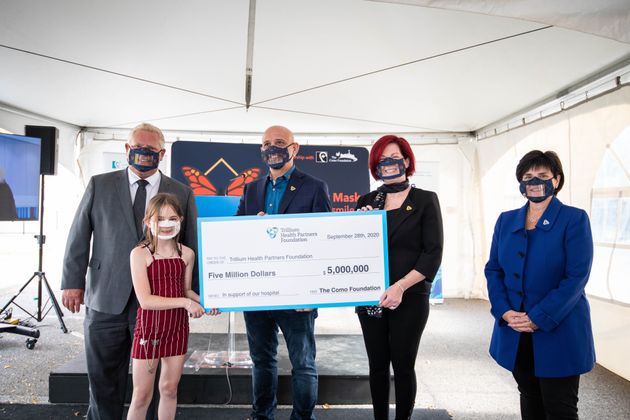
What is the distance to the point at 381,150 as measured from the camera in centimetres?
196

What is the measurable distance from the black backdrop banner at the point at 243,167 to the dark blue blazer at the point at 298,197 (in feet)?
6.56

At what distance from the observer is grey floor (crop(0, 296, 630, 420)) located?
9.50ft

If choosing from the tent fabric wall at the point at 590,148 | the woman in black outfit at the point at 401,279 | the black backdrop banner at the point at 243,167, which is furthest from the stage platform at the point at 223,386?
the tent fabric wall at the point at 590,148

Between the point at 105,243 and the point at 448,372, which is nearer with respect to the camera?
the point at 105,243

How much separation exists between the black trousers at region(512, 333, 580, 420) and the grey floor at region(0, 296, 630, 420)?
109 cm

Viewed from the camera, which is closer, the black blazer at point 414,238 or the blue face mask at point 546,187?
the blue face mask at point 546,187

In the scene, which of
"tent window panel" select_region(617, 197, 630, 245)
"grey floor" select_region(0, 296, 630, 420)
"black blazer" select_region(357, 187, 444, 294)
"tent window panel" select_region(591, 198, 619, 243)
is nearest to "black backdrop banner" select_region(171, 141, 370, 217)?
"grey floor" select_region(0, 296, 630, 420)

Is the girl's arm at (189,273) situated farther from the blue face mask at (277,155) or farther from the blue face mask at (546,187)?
the blue face mask at (546,187)

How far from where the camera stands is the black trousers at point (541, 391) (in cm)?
162

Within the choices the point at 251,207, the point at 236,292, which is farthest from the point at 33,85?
the point at 236,292

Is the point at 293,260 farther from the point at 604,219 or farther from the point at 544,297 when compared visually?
the point at 604,219

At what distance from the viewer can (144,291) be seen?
1760 mm

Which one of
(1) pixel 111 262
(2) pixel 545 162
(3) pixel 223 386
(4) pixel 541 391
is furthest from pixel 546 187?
(3) pixel 223 386

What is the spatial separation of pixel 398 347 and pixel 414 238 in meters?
0.49
